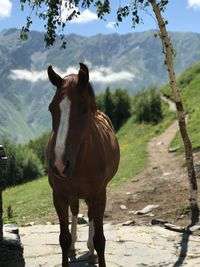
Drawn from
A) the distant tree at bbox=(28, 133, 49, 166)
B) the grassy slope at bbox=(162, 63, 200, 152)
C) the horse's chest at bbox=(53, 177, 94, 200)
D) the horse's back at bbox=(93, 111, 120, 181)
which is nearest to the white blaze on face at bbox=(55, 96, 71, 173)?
the horse's chest at bbox=(53, 177, 94, 200)

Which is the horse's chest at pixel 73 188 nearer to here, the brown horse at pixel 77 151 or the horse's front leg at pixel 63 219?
the brown horse at pixel 77 151

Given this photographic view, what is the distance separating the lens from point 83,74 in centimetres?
642

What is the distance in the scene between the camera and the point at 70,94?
6363mm

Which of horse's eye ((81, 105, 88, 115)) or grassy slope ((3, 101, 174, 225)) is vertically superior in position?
horse's eye ((81, 105, 88, 115))

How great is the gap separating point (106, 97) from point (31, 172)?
21248 mm

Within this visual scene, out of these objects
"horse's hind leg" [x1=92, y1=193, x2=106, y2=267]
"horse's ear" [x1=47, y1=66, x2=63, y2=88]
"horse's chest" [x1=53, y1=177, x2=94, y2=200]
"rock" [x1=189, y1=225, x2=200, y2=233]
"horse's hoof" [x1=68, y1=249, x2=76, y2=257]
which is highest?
"horse's ear" [x1=47, y1=66, x2=63, y2=88]

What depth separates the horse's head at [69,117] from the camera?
6.05 m

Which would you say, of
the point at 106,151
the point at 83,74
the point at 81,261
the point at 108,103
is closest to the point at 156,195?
the point at 81,261

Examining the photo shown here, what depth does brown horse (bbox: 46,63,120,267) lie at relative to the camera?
612 cm

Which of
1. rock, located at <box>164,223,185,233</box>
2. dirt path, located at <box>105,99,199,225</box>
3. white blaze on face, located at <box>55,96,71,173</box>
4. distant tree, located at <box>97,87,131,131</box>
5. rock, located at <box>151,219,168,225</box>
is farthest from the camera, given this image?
distant tree, located at <box>97,87,131,131</box>

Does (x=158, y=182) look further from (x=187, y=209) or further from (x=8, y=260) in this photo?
(x=8, y=260)

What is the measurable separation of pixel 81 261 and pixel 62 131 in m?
3.88

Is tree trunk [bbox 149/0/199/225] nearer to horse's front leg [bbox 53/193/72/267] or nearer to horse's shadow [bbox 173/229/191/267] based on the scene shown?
horse's shadow [bbox 173/229/191/267]

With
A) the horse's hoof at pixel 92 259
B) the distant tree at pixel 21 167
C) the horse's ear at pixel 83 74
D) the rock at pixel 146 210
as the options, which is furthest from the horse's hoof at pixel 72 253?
the distant tree at pixel 21 167
